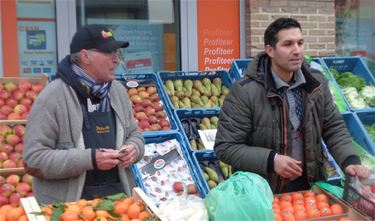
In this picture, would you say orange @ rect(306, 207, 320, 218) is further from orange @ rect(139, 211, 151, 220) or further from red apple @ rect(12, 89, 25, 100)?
red apple @ rect(12, 89, 25, 100)

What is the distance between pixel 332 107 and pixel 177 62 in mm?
3900

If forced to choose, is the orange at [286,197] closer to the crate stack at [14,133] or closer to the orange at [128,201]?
the orange at [128,201]

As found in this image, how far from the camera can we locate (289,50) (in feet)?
11.0

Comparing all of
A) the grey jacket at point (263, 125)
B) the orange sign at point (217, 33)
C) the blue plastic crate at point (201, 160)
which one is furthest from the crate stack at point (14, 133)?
the orange sign at point (217, 33)

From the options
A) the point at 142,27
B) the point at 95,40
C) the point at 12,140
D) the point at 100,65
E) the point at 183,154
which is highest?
the point at 142,27

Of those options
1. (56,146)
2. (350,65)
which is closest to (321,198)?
(56,146)

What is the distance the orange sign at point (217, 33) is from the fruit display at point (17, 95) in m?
2.60

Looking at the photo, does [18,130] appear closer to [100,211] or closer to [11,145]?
[11,145]

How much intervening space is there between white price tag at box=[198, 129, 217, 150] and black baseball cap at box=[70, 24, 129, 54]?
221 centimetres

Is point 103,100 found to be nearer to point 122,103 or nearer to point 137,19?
point 122,103

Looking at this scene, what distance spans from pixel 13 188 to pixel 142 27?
330 cm

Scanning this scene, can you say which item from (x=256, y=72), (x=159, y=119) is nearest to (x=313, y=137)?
(x=256, y=72)

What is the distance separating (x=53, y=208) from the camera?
8.82ft

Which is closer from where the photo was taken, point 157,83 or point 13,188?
point 13,188
